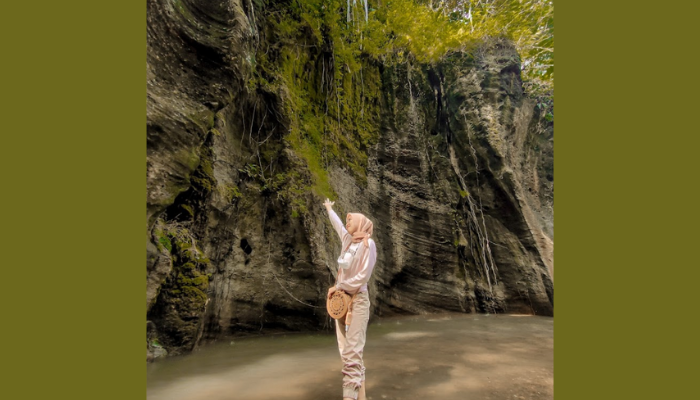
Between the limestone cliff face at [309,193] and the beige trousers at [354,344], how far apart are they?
2.65 metres

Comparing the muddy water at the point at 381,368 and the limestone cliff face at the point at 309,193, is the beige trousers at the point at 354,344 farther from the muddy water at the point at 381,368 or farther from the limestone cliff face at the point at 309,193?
the limestone cliff face at the point at 309,193

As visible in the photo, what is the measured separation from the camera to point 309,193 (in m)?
7.39

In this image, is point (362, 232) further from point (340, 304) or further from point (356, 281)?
point (340, 304)

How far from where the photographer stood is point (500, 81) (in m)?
11.2

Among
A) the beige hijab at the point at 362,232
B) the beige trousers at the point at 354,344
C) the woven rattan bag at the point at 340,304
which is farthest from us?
the beige hijab at the point at 362,232

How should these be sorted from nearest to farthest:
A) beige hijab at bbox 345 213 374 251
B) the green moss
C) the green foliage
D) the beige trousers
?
1. the beige trousers
2. beige hijab at bbox 345 213 374 251
3. the green moss
4. the green foliage

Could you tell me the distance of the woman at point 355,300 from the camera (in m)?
3.52

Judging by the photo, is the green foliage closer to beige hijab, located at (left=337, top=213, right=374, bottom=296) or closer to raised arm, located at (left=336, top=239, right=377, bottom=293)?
beige hijab, located at (left=337, top=213, right=374, bottom=296)

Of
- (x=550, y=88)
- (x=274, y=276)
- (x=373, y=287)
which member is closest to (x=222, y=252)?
(x=274, y=276)

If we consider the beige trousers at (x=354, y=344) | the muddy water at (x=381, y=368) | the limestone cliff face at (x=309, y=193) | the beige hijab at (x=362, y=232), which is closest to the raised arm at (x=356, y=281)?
the beige trousers at (x=354, y=344)

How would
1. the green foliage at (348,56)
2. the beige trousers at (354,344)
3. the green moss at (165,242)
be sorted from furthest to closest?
the green foliage at (348,56) < the green moss at (165,242) < the beige trousers at (354,344)

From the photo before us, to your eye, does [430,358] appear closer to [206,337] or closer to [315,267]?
[315,267]

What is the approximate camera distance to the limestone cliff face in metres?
5.41

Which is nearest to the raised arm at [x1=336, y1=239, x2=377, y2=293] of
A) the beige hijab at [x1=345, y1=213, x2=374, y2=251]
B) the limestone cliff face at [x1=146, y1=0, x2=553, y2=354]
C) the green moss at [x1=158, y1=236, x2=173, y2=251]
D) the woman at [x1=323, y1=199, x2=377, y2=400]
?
the woman at [x1=323, y1=199, x2=377, y2=400]
